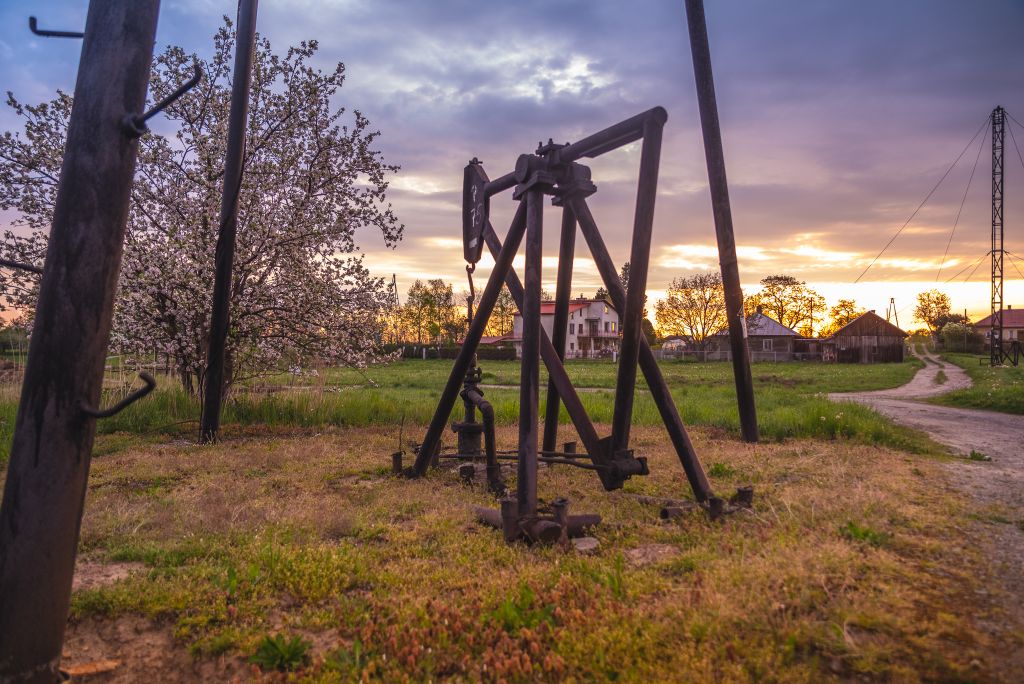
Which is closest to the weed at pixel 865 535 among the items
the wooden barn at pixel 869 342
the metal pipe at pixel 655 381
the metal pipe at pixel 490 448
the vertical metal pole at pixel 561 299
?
the metal pipe at pixel 655 381

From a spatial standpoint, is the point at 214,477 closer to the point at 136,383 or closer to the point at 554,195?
the point at 554,195

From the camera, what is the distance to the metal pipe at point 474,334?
591 centimetres

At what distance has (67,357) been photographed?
2.58 metres

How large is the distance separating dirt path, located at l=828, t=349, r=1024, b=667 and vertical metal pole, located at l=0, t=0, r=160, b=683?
4.01 metres

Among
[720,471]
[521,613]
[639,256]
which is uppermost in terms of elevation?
[639,256]

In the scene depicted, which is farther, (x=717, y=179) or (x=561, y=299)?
(x=561, y=299)

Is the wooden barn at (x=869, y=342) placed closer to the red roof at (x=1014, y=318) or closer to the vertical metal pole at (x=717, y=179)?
the vertical metal pole at (x=717, y=179)

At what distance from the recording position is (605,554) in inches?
168

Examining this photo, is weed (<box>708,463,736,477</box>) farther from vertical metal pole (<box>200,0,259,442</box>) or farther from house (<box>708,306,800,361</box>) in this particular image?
house (<box>708,306,800,361</box>)

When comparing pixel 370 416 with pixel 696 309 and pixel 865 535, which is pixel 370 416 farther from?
A: pixel 696 309

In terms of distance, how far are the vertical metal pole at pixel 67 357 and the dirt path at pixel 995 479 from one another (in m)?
4.01

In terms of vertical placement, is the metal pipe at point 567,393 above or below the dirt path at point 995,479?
above

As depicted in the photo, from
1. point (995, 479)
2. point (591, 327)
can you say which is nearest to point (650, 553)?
point (995, 479)

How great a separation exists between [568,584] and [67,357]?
111 inches
